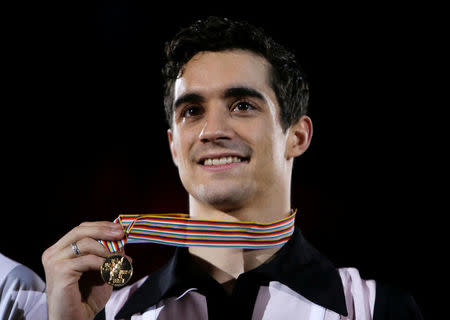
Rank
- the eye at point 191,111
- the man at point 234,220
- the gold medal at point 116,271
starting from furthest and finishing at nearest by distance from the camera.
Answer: the eye at point 191,111, the man at point 234,220, the gold medal at point 116,271

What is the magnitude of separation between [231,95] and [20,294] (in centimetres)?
145

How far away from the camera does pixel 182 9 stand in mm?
3262

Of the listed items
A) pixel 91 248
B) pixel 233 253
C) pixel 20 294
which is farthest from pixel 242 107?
pixel 20 294

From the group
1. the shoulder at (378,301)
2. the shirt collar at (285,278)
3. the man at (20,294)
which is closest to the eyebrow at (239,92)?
the shirt collar at (285,278)

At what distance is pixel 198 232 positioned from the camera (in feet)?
7.22

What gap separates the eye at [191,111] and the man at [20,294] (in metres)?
1.17

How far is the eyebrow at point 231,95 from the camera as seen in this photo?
90.0 inches

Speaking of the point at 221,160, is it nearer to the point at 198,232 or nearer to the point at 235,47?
the point at 198,232

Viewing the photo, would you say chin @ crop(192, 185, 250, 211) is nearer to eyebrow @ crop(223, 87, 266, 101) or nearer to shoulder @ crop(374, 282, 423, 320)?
eyebrow @ crop(223, 87, 266, 101)

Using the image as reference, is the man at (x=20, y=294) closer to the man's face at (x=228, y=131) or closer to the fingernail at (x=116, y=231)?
the fingernail at (x=116, y=231)

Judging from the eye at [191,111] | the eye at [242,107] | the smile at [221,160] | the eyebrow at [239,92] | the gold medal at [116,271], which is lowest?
the gold medal at [116,271]

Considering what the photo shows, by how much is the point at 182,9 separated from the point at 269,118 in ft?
4.26

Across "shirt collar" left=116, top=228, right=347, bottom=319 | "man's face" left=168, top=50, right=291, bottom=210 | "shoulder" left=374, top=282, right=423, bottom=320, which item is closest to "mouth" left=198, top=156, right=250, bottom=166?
"man's face" left=168, top=50, right=291, bottom=210

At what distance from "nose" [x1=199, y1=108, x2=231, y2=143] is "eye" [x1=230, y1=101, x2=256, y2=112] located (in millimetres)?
67
